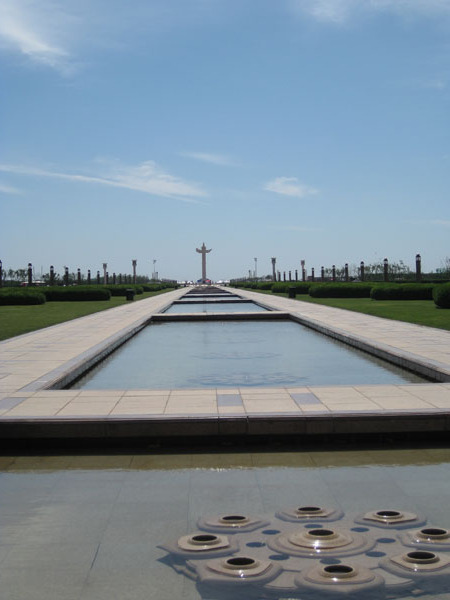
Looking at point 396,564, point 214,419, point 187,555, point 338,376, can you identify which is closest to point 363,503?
point 396,564

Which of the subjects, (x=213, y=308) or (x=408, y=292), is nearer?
(x=213, y=308)

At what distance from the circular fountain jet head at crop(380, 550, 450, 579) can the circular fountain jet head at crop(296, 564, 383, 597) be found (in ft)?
0.43

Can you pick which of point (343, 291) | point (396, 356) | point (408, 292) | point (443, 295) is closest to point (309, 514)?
point (396, 356)

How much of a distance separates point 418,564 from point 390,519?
56cm

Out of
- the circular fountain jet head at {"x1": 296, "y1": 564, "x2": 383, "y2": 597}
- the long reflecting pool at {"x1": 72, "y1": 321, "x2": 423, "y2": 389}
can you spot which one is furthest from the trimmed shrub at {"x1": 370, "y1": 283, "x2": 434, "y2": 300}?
the circular fountain jet head at {"x1": 296, "y1": 564, "x2": 383, "y2": 597}

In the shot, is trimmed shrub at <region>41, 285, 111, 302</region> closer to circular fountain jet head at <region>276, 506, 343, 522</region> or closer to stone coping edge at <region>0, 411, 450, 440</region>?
stone coping edge at <region>0, 411, 450, 440</region>

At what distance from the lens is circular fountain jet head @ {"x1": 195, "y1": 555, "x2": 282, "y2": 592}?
283 centimetres

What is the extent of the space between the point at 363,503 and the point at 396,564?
0.86 m

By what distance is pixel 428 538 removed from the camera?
3215 mm

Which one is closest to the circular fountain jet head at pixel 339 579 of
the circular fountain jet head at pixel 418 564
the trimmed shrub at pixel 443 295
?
the circular fountain jet head at pixel 418 564

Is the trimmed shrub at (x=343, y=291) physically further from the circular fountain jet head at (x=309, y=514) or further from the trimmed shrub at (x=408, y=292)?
the circular fountain jet head at (x=309, y=514)

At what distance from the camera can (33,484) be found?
4262 mm

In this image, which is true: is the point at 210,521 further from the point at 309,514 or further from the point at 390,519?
the point at 390,519

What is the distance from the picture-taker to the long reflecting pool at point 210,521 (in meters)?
2.80
